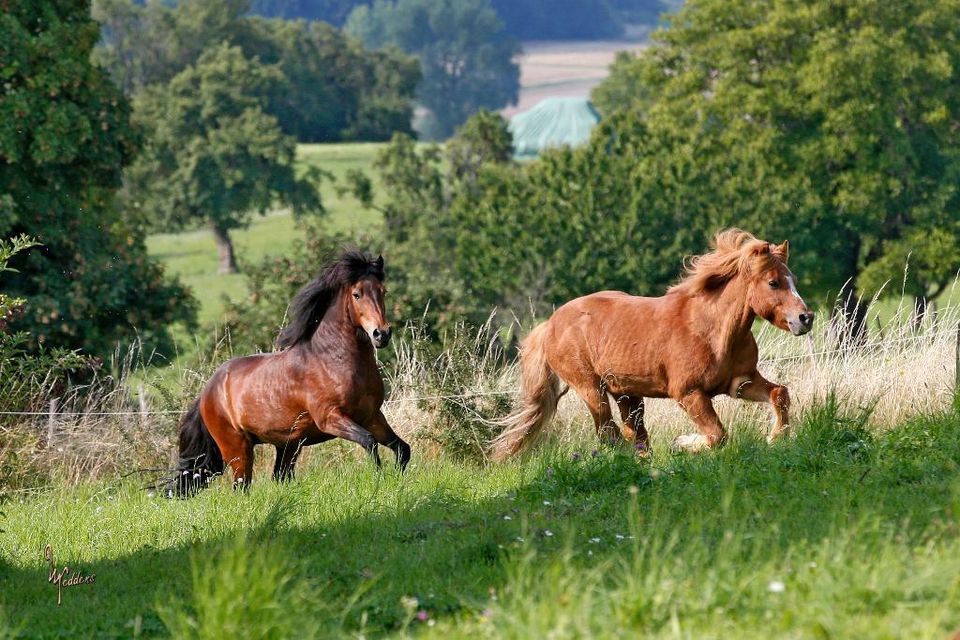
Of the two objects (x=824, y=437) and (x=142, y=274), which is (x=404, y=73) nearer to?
(x=142, y=274)

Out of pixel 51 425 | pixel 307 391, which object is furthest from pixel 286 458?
pixel 51 425

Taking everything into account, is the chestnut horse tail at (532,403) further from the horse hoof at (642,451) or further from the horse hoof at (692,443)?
the horse hoof at (692,443)

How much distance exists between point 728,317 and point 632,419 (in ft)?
5.00

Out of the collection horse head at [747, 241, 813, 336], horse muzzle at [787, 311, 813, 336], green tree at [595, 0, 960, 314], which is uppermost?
horse head at [747, 241, 813, 336]

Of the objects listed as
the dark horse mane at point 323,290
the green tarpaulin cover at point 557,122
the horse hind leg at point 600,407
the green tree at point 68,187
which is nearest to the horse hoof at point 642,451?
the horse hind leg at point 600,407

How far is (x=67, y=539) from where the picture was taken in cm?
870

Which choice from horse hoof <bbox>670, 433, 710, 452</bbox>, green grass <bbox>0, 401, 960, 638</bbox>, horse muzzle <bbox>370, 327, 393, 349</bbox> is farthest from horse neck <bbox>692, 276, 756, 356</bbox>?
horse muzzle <bbox>370, 327, 393, 349</bbox>

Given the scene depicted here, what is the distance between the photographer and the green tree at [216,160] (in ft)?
210

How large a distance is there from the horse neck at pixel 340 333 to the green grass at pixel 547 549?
99 cm

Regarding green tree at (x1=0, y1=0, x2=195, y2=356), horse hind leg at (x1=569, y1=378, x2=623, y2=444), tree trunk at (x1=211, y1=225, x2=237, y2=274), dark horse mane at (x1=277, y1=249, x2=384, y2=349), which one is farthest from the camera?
tree trunk at (x1=211, y1=225, x2=237, y2=274)

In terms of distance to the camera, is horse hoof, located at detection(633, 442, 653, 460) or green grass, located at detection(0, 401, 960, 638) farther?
horse hoof, located at detection(633, 442, 653, 460)

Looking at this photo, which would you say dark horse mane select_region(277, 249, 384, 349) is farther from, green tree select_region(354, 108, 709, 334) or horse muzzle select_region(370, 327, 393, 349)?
green tree select_region(354, 108, 709, 334)

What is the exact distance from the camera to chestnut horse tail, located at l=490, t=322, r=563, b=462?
11.1m

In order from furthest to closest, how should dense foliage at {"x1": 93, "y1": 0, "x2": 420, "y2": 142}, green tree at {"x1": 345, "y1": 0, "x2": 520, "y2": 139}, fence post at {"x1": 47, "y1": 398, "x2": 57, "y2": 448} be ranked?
1. green tree at {"x1": 345, "y1": 0, "x2": 520, "y2": 139}
2. dense foliage at {"x1": 93, "y1": 0, "x2": 420, "y2": 142}
3. fence post at {"x1": 47, "y1": 398, "x2": 57, "y2": 448}
